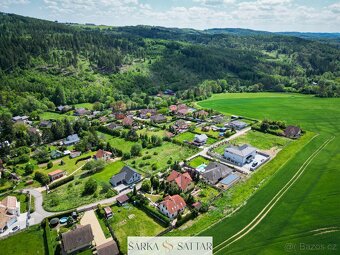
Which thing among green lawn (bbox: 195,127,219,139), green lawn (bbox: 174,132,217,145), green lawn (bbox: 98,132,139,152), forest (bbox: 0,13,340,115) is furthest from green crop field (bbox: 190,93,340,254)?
forest (bbox: 0,13,340,115)

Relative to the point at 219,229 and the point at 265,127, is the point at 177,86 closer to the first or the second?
the point at 265,127

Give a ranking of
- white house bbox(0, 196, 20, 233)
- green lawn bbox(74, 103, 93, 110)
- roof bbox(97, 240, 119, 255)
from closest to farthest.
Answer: roof bbox(97, 240, 119, 255)
white house bbox(0, 196, 20, 233)
green lawn bbox(74, 103, 93, 110)

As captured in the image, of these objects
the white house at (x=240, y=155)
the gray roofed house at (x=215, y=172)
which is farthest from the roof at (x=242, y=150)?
the gray roofed house at (x=215, y=172)

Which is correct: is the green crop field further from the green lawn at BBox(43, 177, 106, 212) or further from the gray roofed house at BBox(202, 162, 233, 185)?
the green lawn at BBox(43, 177, 106, 212)

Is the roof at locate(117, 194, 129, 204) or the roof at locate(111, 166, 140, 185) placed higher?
the roof at locate(111, 166, 140, 185)

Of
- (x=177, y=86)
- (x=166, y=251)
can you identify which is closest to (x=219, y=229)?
(x=166, y=251)

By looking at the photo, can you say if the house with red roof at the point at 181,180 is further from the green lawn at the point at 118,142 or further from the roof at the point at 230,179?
the green lawn at the point at 118,142

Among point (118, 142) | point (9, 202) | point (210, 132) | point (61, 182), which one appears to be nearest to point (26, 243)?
point (9, 202)

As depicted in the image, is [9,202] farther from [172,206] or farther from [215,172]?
[215,172]
